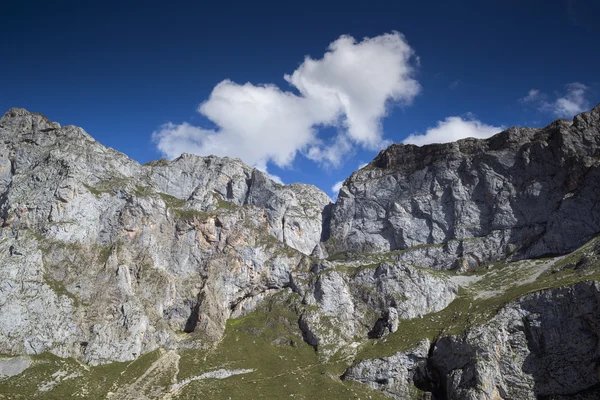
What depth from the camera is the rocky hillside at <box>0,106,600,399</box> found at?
115 m

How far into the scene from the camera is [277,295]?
172 m

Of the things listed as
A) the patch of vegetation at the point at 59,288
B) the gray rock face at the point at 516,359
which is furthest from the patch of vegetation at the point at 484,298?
the patch of vegetation at the point at 59,288

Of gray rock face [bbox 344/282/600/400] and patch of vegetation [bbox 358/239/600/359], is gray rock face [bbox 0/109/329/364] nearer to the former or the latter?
patch of vegetation [bbox 358/239/600/359]

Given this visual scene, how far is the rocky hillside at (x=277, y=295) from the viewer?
115m

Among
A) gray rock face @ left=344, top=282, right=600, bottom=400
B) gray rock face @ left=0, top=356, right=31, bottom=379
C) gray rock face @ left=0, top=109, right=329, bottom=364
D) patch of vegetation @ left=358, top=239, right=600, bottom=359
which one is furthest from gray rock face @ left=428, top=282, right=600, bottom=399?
gray rock face @ left=0, top=356, right=31, bottom=379

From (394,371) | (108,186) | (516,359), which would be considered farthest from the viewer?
(108,186)

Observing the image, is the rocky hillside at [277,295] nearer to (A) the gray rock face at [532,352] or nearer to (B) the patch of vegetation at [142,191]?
(A) the gray rock face at [532,352]

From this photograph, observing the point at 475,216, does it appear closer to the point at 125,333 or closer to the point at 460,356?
the point at 460,356

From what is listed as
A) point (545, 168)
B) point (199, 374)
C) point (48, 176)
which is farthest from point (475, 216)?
point (48, 176)

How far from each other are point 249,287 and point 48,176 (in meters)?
96.7

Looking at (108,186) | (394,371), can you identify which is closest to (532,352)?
(394,371)

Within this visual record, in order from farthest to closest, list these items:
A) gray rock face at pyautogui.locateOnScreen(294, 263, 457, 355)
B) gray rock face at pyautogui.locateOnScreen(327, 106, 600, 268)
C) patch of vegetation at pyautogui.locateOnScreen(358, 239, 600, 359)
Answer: gray rock face at pyautogui.locateOnScreen(327, 106, 600, 268)
gray rock face at pyautogui.locateOnScreen(294, 263, 457, 355)
patch of vegetation at pyautogui.locateOnScreen(358, 239, 600, 359)

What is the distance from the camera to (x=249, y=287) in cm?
17912

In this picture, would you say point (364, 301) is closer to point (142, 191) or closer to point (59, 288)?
point (142, 191)
